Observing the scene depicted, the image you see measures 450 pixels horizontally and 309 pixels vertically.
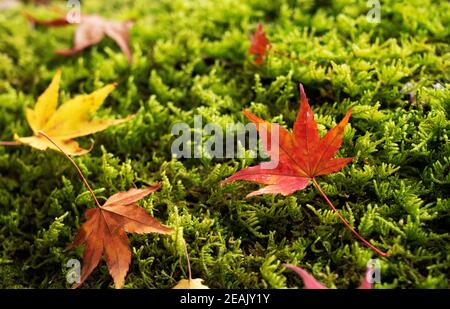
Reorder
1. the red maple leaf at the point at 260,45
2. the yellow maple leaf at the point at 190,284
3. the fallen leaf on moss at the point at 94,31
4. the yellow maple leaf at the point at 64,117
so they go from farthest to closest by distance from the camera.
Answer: the fallen leaf on moss at the point at 94,31
the red maple leaf at the point at 260,45
the yellow maple leaf at the point at 64,117
the yellow maple leaf at the point at 190,284

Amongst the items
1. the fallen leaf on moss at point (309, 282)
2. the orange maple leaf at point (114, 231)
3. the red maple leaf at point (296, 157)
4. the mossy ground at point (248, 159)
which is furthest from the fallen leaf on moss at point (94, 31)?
the fallen leaf on moss at point (309, 282)

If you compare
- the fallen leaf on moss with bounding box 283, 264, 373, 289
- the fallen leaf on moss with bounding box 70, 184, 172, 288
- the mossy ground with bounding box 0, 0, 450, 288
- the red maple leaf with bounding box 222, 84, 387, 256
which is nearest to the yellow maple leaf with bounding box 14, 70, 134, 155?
the mossy ground with bounding box 0, 0, 450, 288

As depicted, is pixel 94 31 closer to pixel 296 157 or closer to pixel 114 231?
pixel 114 231

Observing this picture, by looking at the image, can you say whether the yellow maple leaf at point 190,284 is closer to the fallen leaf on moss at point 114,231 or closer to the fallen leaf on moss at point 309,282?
the fallen leaf on moss at point 114,231

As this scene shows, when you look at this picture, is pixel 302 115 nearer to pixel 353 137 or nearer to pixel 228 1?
pixel 353 137
